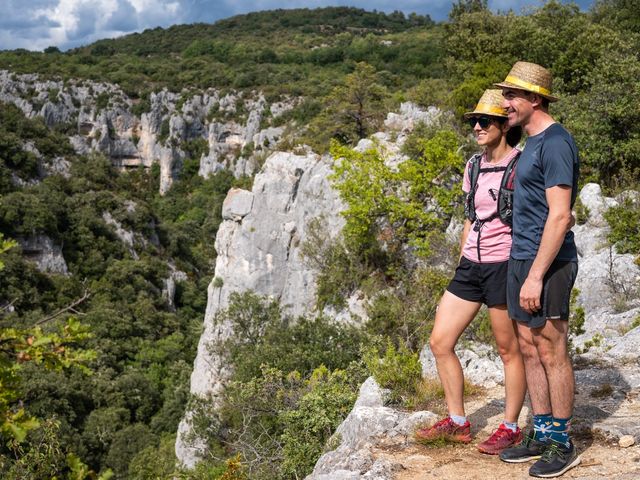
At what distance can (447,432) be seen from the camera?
3.67 m

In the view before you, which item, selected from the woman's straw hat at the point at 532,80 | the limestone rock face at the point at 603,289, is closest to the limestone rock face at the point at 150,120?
the limestone rock face at the point at 603,289

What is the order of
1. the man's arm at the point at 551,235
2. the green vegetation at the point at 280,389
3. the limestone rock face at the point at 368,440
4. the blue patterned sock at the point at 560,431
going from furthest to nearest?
the green vegetation at the point at 280,389
the limestone rock face at the point at 368,440
the blue patterned sock at the point at 560,431
the man's arm at the point at 551,235

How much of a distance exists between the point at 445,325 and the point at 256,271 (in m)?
17.2

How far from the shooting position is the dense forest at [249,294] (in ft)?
22.4

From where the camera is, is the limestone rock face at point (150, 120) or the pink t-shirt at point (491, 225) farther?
the limestone rock face at point (150, 120)

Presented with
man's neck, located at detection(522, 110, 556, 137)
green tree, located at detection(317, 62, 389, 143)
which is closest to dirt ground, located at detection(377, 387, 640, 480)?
man's neck, located at detection(522, 110, 556, 137)

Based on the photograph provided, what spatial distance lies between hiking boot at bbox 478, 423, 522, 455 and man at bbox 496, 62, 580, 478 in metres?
0.17

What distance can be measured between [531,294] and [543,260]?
0.62ft

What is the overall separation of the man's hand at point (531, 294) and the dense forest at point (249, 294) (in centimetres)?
192

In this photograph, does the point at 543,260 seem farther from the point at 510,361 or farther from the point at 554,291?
the point at 510,361

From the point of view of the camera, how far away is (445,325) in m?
3.62

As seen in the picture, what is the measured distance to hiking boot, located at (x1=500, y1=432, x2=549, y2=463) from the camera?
10.7 feet

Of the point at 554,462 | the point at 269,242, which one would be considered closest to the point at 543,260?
the point at 554,462

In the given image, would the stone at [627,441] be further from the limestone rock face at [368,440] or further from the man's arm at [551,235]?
the limestone rock face at [368,440]
